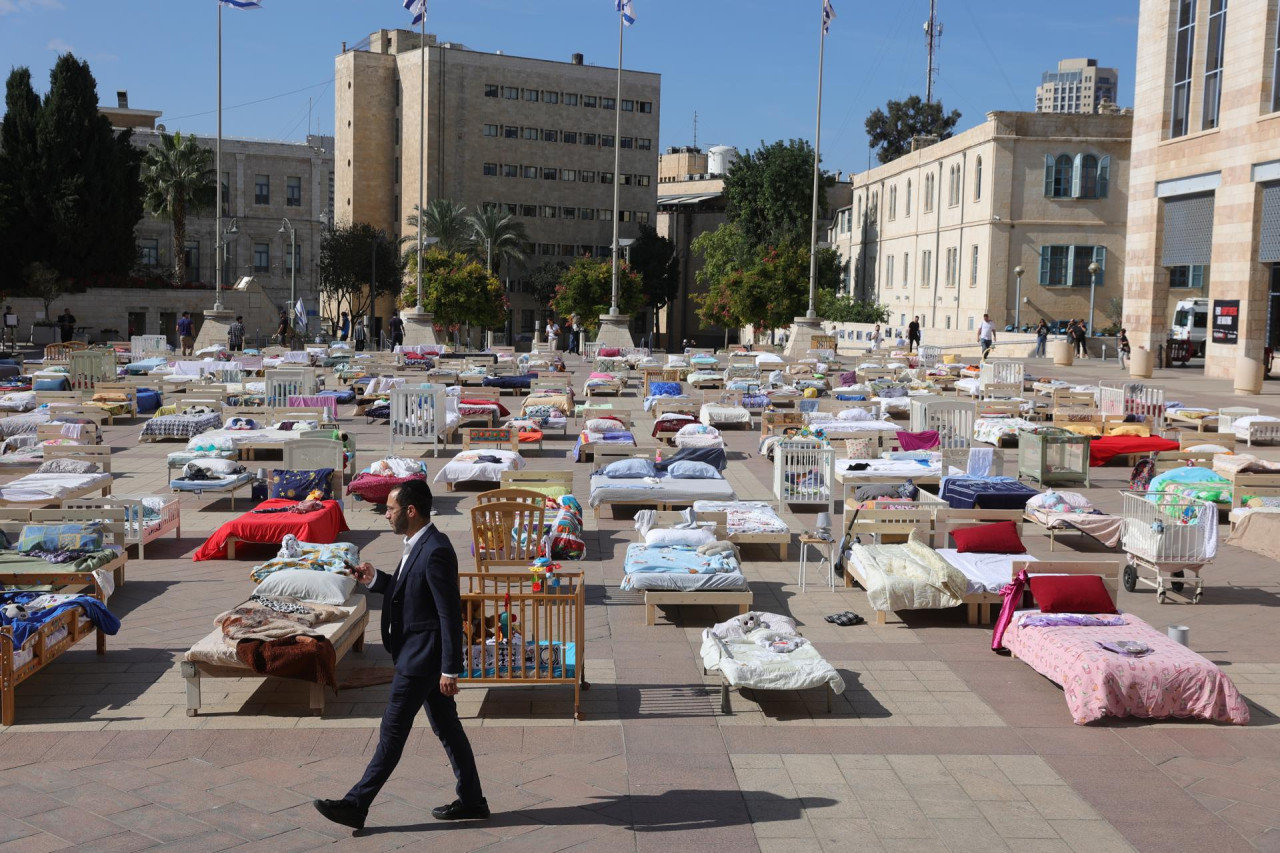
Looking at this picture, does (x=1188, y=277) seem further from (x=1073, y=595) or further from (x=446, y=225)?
(x=1073, y=595)

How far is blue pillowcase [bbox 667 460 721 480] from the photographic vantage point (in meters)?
15.4

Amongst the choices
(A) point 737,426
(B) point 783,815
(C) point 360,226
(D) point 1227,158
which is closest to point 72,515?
(B) point 783,815

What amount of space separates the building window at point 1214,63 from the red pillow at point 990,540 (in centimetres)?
3083

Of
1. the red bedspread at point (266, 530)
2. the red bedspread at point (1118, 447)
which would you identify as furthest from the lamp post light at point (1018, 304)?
the red bedspread at point (266, 530)

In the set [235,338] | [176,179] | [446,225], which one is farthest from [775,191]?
[235,338]

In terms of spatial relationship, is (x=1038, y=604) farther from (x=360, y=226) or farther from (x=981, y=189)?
(x=360, y=226)

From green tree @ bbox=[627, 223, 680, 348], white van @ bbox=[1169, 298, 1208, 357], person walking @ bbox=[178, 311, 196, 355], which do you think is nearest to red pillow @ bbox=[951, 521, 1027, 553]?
white van @ bbox=[1169, 298, 1208, 357]

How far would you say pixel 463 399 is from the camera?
2411cm

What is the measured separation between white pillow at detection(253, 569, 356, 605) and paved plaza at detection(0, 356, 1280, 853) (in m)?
0.50

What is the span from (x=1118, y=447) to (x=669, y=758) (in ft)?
47.3

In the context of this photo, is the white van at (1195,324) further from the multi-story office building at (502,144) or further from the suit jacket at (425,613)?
the multi-story office building at (502,144)

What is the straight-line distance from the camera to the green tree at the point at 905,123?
95.6 metres

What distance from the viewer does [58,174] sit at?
177ft

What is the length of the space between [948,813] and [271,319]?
56359 mm
